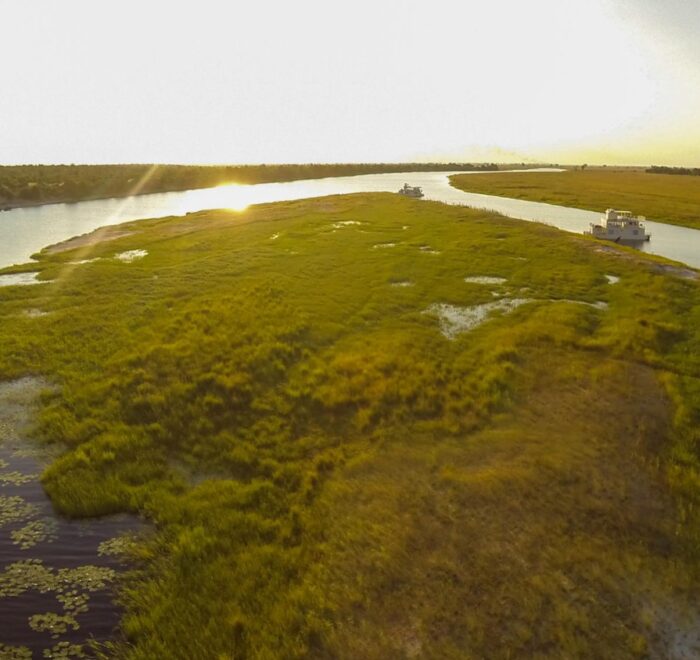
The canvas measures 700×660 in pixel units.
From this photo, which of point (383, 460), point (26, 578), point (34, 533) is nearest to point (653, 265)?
point (383, 460)

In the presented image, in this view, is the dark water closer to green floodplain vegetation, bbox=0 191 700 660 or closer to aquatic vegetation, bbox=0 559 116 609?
aquatic vegetation, bbox=0 559 116 609

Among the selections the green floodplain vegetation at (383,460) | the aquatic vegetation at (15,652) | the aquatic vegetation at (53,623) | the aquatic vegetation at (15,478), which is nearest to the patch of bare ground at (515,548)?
the green floodplain vegetation at (383,460)

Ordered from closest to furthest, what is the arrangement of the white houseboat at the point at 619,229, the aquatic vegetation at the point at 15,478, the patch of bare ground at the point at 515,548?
the patch of bare ground at the point at 515,548, the aquatic vegetation at the point at 15,478, the white houseboat at the point at 619,229

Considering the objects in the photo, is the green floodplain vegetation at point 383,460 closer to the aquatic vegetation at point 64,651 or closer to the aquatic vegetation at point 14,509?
the aquatic vegetation at point 64,651

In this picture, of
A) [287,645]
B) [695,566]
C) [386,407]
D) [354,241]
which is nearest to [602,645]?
[695,566]

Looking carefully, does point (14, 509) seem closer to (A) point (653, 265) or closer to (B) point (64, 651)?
(B) point (64, 651)

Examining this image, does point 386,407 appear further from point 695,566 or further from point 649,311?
point 649,311
